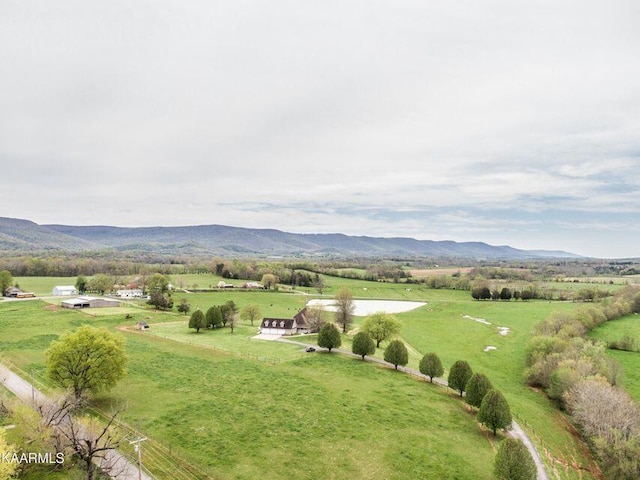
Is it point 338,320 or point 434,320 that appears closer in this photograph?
point 338,320

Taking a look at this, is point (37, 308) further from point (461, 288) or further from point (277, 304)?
point (461, 288)

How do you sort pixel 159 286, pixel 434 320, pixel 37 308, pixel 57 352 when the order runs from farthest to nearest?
pixel 159 286 → pixel 434 320 → pixel 37 308 → pixel 57 352

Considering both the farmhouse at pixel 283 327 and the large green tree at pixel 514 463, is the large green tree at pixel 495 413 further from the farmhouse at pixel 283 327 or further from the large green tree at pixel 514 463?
the farmhouse at pixel 283 327

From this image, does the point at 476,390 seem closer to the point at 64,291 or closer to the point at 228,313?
the point at 228,313

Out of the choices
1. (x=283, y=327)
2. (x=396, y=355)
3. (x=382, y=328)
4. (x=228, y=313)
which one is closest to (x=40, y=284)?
(x=228, y=313)

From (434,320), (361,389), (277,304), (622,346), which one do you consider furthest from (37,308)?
(622,346)

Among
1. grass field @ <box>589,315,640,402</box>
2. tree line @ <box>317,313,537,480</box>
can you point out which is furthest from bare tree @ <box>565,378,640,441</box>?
grass field @ <box>589,315,640,402</box>

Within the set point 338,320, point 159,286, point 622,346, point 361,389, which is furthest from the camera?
point 159,286
